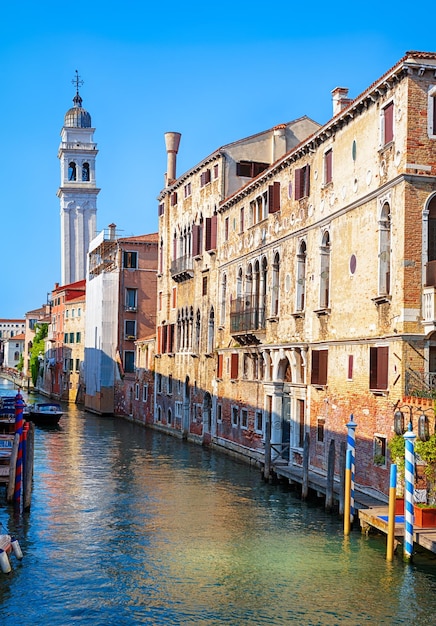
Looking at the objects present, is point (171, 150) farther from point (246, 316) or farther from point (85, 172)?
point (85, 172)

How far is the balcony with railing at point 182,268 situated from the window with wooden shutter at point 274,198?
9489 millimetres

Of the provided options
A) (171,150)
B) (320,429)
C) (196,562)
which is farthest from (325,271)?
(171,150)

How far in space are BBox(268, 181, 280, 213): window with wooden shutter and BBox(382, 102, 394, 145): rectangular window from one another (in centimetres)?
719

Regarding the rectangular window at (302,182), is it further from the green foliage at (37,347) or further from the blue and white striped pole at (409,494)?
the green foliage at (37,347)

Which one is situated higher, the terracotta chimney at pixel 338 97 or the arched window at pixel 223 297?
the terracotta chimney at pixel 338 97

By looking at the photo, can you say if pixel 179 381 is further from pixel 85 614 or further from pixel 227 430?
pixel 85 614

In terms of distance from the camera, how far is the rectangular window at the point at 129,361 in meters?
47.2

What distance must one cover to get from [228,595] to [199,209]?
22.5 meters

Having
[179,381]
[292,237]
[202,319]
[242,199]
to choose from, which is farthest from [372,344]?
[179,381]

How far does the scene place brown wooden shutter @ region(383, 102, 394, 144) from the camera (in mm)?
16891

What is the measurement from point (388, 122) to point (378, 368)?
475 centimetres

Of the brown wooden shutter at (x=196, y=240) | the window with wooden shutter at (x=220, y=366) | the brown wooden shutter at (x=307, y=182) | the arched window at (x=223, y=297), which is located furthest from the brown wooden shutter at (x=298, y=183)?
the brown wooden shutter at (x=196, y=240)

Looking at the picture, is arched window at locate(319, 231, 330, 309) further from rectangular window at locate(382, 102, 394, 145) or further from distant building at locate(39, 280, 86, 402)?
distant building at locate(39, 280, 86, 402)

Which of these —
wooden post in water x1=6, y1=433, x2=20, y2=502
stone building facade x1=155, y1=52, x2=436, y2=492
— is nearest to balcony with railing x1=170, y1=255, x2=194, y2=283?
stone building facade x1=155, y1=52, x2=436, y2=492
